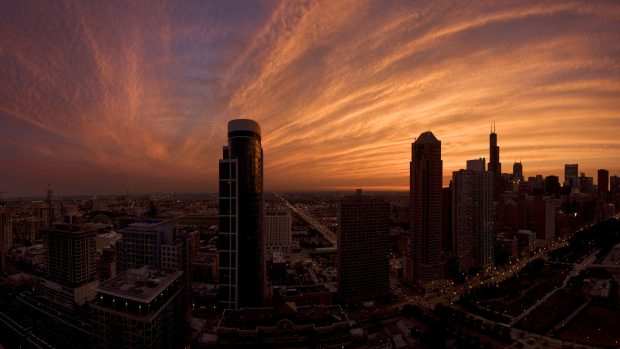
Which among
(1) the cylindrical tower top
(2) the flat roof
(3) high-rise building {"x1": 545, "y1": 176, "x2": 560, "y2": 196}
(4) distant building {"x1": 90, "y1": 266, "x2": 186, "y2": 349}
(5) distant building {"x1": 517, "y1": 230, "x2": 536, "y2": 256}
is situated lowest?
(5) distant building {"x1": 517, "y1": 230, "x2": 536, "y2": 256}

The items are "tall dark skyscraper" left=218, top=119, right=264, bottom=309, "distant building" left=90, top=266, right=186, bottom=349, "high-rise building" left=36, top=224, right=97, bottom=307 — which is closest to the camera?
"distant building" left=90, top=266, right=186, bottom=349

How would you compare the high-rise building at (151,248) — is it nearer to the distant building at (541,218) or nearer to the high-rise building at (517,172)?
the distant building at (541,218)

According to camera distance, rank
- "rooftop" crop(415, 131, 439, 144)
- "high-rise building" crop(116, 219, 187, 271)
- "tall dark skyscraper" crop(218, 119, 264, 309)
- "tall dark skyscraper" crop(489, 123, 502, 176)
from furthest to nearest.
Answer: "tall dark skyscraper" crop(489, 123, 502, 176) → "rooftop" crop(415, 131, 439, 144) → "tall dark skyscraper" crop(218, 119, 264, 309) → "high-rise building" crop(116, 219, 187, 271)

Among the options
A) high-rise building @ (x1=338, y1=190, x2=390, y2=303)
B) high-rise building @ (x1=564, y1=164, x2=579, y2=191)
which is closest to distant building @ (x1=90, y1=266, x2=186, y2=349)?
high-rise building @ (x1=338, y1=190, x2=390, y2=303)

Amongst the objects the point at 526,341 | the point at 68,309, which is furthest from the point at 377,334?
the point at 68,309

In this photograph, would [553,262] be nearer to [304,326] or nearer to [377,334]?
[377,334]

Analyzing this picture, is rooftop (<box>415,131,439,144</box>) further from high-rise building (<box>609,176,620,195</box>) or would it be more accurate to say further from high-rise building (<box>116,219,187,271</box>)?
high-rise building (<box>609,176,620,195</box>)

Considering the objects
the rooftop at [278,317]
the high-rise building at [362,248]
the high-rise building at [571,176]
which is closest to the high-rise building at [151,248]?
the rooftop at [278,317]
